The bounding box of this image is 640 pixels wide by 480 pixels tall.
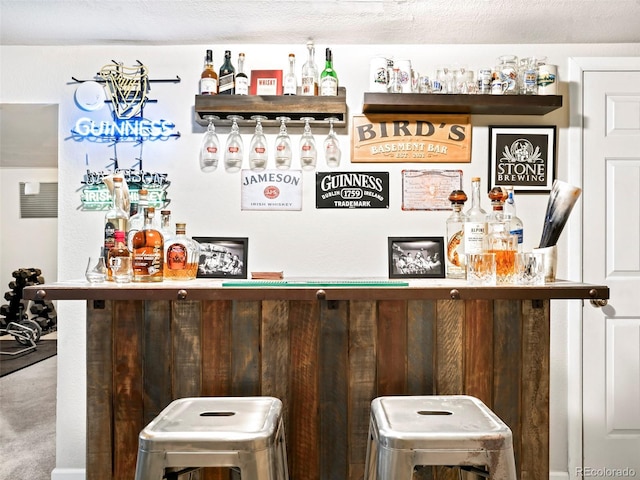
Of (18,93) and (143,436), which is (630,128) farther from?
(18,93)

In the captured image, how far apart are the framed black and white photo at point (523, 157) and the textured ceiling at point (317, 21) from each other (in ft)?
1.62

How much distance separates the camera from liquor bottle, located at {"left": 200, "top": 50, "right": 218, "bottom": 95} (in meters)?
2.46

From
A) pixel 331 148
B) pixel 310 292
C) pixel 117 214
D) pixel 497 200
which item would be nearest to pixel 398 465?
pixel 310 292

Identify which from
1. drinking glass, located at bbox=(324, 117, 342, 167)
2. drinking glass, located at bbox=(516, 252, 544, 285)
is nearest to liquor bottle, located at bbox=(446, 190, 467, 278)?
drinking glass, located at bbox=(516, 252, 544, 285)

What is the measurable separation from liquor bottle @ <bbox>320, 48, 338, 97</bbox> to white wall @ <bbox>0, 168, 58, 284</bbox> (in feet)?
21.1

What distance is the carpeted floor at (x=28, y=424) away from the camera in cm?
287

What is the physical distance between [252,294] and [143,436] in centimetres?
56

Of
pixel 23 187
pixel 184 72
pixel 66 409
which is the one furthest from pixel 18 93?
pixel 23 187

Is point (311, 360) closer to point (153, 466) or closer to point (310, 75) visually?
point (153, 466)

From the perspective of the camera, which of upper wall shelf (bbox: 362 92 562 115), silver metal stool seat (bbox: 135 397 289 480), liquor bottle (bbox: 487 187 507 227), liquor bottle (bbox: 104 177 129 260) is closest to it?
silver metal stool seat (bbox: 135 397 289 480)

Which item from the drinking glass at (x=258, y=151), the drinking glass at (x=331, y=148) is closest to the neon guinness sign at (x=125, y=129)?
the drinking glass at (x=258, y=151)

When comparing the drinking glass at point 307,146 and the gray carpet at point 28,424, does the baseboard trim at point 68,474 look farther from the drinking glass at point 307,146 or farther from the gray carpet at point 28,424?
the drinking glass at point 307,146

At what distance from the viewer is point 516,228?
6.55 feet

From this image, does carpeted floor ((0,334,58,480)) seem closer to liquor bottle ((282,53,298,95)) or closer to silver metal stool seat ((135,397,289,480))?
silver metal stool seat ((135,397,289,480))
